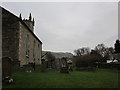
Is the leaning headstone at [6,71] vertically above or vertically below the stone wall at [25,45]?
below

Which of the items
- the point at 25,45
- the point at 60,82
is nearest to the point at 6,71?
the point at 60,82

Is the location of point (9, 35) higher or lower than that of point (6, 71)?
higher

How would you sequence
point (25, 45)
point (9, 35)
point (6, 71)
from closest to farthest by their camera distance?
point (6, 71), point (9, 35), point (25, 45)

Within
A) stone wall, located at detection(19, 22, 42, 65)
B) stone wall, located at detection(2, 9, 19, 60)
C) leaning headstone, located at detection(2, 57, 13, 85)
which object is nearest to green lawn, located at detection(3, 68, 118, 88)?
leaning headstone, located at detection(2, 57, 13, 85)

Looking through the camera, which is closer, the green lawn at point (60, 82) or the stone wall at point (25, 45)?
the green lawn at point (60, 82)

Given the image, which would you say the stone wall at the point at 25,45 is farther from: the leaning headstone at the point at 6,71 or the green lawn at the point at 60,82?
the leaning headstone at the point at 6,71

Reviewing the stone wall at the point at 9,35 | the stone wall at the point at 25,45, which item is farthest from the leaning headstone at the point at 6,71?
the stone wall at the point at 25,45

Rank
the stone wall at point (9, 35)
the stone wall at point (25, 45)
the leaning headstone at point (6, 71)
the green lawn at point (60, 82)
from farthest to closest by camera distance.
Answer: the stone wall at point (25, 45)
the stone wall at point (9, 35)
the leaning headstone at point (6, 71)
the green lawn at point (60, 82)

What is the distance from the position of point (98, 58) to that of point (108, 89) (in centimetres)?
4327

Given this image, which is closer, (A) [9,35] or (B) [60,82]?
(B) [60,82]

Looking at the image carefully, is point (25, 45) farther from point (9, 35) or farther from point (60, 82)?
point (60, 82)

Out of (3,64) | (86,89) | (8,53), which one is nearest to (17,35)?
(8,53)

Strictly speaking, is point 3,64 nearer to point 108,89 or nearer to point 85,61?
point 108,89

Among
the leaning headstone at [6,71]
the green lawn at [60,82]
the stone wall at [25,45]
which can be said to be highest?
the stone wall at [25,45]
